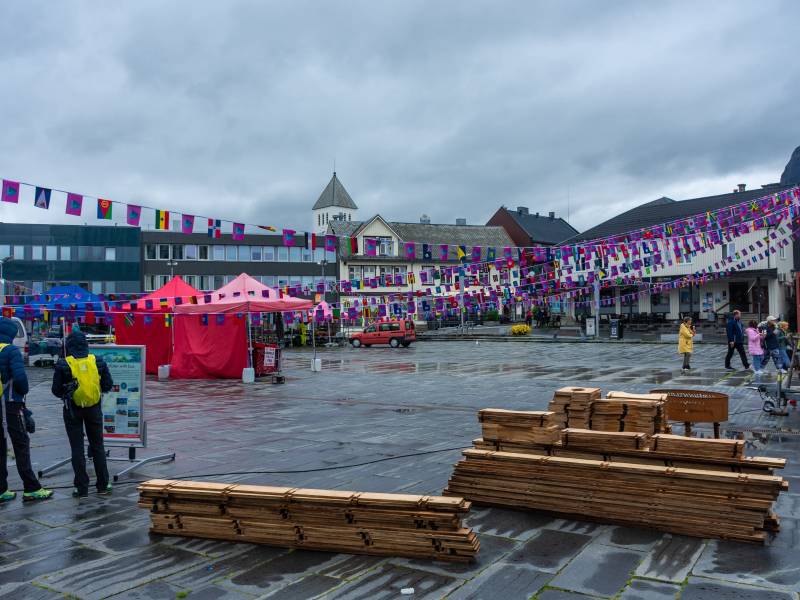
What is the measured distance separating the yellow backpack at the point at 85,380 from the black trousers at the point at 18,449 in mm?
577

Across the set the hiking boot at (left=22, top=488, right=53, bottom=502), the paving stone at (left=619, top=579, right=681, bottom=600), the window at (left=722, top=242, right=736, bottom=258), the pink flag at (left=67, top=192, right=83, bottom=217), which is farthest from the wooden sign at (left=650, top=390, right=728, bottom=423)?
the window at (left=722, top=242, right=736, bottom=258)

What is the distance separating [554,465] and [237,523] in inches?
109

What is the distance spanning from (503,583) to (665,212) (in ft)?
171

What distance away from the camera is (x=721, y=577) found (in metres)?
4.56

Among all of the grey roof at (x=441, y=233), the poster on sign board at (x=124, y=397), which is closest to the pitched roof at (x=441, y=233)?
the grey roof at (x=441, y=233)

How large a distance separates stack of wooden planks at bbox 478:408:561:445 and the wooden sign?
2.13 metres

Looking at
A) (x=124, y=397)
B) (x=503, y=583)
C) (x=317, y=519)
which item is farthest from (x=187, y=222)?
(x=503, y=583)

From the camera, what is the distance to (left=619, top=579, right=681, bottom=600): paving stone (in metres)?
4.27

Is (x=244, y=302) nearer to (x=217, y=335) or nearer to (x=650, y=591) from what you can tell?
(x=217, y=335)

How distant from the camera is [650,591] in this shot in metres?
4.36

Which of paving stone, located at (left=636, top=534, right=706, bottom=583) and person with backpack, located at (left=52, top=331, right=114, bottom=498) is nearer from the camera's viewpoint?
paving stone, located at (left=636, top=534, right=706, bottom=583)

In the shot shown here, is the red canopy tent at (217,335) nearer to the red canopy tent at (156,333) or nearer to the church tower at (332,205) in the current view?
the red canopy tent at (156,333)

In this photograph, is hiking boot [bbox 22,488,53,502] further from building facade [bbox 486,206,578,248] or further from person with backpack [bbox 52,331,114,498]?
building facade [bbox 486,206,578,248]

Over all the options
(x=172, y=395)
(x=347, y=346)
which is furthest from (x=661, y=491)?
(x=347, y=346)
